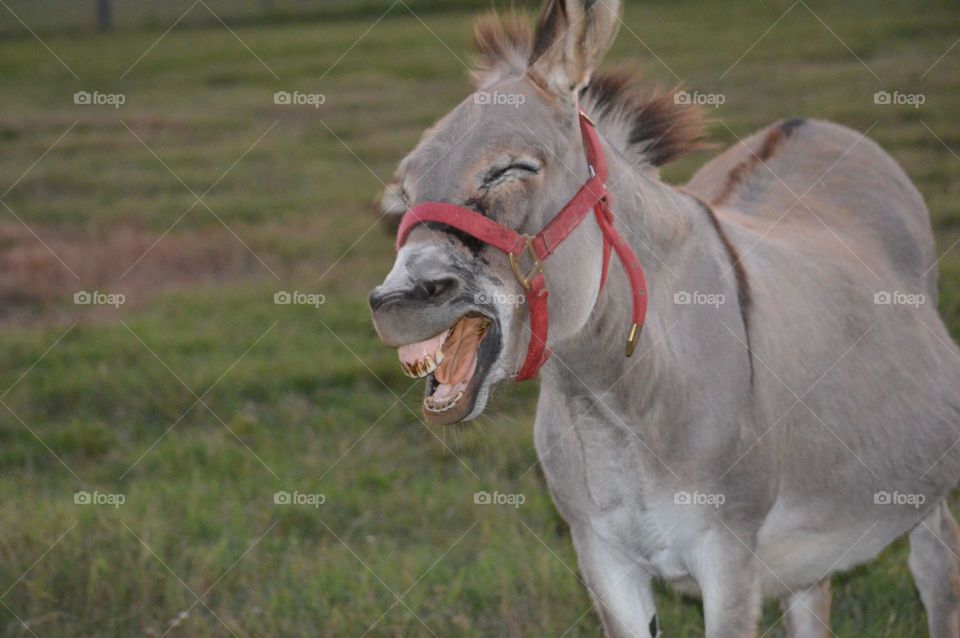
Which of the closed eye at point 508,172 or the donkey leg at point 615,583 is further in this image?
the donkey leg at point 615,583

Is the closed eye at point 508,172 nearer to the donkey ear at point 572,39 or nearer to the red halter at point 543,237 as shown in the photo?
the red halter at point 543,237

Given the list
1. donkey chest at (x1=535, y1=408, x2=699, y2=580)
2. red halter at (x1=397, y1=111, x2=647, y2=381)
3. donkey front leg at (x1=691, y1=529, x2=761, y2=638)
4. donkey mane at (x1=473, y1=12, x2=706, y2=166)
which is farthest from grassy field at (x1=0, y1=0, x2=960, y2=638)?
donkey mane at (x1=473, y1=12, x2=706, y2=166)

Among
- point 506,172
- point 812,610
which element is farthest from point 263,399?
point 506,172

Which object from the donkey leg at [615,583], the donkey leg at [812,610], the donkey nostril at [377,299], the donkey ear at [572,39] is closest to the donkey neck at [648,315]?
the donkey ear at [572,39]

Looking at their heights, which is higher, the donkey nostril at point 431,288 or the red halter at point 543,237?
the red halter at point 543,237

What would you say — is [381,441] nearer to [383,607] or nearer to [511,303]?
[383,607]

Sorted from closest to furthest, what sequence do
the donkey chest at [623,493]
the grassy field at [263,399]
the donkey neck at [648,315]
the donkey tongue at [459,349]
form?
the donkey tongue at [459,349] < the donkey neck at [648,315] < the donkey chest at [623,493] < the grassy field at [263,399]

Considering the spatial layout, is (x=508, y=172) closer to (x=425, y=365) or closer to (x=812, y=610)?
(x=425, y=365)

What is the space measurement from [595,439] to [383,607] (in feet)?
5.72

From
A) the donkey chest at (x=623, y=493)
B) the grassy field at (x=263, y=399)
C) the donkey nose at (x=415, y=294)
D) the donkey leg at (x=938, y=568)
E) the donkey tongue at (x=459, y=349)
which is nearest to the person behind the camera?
the donkey nose at (x=415, y=294)

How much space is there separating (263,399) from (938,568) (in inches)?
172

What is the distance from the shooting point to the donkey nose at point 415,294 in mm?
2275

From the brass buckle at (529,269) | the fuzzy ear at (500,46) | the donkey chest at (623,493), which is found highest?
the fuzzy ear at (500,46)

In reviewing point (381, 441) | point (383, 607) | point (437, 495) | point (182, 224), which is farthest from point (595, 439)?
point (182, 224)
